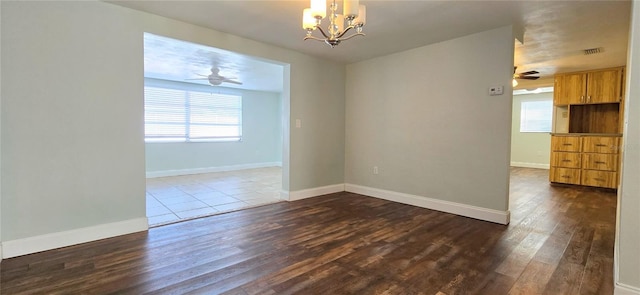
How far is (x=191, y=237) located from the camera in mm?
2732

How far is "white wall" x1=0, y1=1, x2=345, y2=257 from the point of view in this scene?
2.28m

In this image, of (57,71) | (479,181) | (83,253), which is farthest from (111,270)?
(479,181)

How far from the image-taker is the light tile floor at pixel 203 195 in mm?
3592

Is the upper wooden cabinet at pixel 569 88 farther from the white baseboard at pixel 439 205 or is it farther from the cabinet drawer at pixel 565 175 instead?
the white baseboard at pixel 439 205

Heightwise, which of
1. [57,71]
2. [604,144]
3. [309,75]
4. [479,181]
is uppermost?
[309,75]

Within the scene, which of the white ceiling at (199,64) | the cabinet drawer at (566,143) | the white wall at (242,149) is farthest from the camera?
the white wall at (242,149)

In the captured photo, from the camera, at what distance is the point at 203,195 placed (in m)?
4.58

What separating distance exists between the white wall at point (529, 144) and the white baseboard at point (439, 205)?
20.2 feet

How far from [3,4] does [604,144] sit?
8.03 m

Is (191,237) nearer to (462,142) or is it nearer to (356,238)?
(356,238)

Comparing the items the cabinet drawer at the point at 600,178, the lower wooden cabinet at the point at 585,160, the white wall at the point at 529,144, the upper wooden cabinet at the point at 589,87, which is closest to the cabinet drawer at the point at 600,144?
the lower wooden cabinet at the point at 585,160

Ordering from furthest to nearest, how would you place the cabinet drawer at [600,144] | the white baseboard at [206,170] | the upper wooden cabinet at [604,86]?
the white baseboard at [206,170] → the upper wooden cabinet at [604,86] → the cabinet drawer at [600,144]

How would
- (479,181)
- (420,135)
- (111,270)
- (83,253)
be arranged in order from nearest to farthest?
(111,270), (83,253), (479,181), (420,135)

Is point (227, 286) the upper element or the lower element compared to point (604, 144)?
lower
